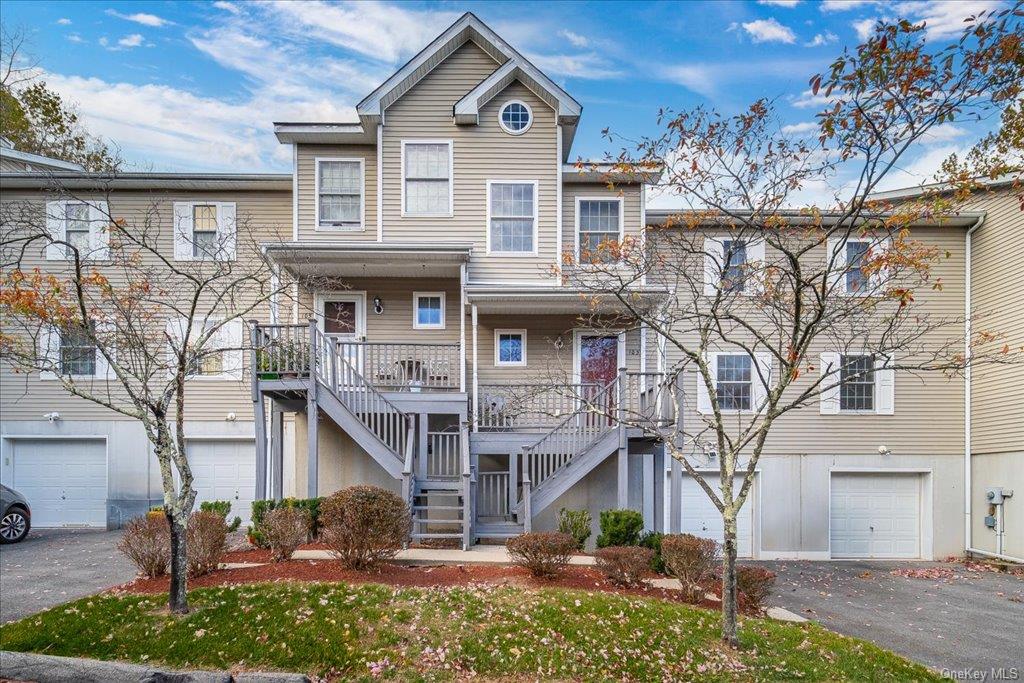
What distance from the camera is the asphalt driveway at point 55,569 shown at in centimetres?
927

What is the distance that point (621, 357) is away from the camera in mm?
14336

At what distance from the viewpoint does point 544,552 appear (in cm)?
914

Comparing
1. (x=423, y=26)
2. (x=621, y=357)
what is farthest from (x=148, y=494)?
(x=423, y=26)

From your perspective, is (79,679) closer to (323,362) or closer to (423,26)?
(323,362)

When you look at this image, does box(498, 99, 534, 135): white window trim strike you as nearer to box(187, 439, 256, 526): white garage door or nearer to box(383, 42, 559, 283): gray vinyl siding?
box(383, 42, 559, 283): gray vinyl siding

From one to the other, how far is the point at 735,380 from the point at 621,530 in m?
7.03

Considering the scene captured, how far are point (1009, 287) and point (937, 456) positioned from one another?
4267mm

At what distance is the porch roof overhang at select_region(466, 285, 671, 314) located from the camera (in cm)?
1298

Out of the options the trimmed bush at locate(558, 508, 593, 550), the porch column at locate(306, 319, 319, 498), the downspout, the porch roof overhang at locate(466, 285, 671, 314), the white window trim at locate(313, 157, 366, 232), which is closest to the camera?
the trimmed bush at locate(558, 508, 593, 550)

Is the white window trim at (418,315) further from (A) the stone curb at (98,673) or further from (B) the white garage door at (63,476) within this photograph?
(A) the stone curb at (98,673)

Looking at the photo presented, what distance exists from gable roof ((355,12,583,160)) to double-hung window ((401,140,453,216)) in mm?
794

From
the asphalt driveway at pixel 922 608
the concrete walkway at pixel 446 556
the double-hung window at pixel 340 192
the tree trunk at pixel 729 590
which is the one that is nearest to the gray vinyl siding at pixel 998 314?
the asphalt driveway at pixel 922 608

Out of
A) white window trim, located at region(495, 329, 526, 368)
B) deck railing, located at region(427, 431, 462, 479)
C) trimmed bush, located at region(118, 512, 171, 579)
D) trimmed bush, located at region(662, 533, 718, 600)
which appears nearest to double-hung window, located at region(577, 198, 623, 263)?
white window trim, located at region(495, 329, 526, 368)

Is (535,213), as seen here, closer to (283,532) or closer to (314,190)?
(314,190)
